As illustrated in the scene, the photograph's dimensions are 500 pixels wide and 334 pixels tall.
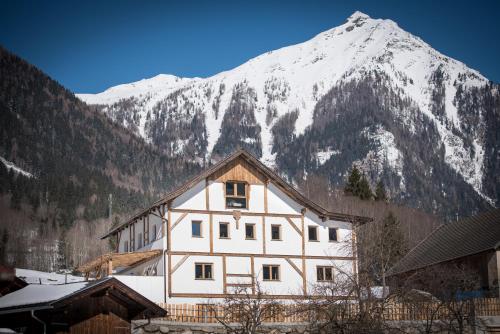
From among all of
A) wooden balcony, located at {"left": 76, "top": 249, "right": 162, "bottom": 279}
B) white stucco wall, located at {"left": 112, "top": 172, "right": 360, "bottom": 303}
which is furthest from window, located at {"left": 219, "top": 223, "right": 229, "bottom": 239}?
wooden balcony, located at {"left": 76, "top": 249, "right": 162, "bottom": 279}

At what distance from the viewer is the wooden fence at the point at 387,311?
145 feet

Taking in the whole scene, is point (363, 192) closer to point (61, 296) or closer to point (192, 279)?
point (192, 279)

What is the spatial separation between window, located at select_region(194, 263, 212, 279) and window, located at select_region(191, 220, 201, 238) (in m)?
2.03

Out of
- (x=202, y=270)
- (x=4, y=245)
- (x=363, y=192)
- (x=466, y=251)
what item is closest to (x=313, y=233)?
(x=202, y=270)

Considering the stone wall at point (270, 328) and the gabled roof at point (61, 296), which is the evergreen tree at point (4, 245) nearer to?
the stone wall at point (270, 328)

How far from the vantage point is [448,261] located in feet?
197

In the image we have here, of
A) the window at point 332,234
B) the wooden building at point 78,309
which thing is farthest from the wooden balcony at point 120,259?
the wooden building at point 78,309

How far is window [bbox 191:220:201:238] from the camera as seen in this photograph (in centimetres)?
5638

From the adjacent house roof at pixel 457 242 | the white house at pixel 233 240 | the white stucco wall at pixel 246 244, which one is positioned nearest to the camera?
the white house at pixel 233 240

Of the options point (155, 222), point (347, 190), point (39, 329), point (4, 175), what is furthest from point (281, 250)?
point (4, 175)

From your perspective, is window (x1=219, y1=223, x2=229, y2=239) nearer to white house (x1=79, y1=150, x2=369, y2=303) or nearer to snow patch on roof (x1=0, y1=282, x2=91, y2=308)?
white house (x1=79, y1=150, x2=369, y2=303)

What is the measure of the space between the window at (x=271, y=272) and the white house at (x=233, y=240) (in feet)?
0.23

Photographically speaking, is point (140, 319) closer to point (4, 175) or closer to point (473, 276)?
point (473, 276)

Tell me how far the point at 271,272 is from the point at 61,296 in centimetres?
2490
